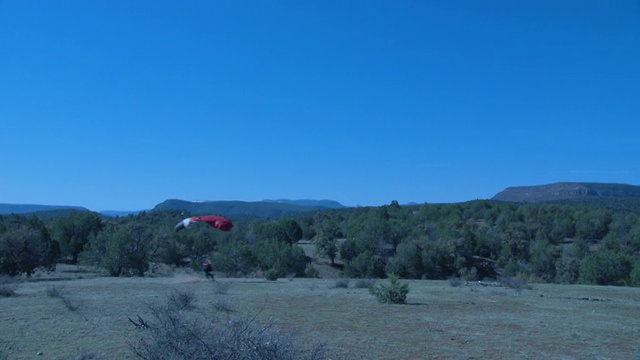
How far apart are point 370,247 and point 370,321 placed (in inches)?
1508

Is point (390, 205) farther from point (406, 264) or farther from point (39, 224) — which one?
point (39, 224)

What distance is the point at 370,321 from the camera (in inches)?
596

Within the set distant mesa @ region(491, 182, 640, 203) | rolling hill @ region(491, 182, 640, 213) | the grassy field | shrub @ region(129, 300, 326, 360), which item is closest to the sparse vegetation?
shrub @ region(129, 300, 326, 360)

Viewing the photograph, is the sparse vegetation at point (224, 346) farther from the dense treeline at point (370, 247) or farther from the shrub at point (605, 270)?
the shrub at point (605, 270)

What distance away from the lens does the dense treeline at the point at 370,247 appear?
39.0 metres

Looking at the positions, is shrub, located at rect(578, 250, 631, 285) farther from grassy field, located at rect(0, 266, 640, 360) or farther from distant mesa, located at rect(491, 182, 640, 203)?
distant mesa, located at rect(491, 182, 640, 203)

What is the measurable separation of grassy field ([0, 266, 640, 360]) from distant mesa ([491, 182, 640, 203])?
10407 centimetres

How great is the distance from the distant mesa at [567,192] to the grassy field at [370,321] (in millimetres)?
104071

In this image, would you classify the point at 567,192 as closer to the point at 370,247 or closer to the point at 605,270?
the point at 370,247

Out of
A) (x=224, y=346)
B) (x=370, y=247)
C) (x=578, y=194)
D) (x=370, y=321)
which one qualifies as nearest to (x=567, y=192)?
(x=578, y=194)

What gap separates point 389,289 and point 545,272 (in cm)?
3550

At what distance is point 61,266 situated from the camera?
4841 cm

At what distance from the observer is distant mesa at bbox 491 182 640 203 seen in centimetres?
11972

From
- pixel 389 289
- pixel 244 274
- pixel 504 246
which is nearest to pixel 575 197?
pixel 504 246
